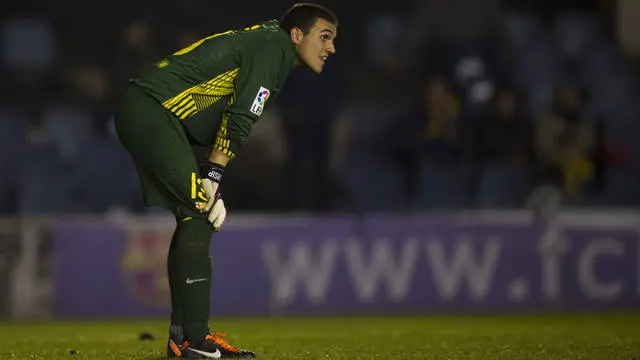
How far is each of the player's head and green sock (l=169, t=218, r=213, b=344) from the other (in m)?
0.91

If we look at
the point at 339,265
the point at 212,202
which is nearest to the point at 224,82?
the point at 212,202

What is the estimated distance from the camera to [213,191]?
5.21 meters

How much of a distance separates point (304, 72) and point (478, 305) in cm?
308

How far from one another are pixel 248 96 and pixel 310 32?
0.51 meters

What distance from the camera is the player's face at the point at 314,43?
5.44 meters

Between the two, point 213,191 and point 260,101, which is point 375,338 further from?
point 260,101

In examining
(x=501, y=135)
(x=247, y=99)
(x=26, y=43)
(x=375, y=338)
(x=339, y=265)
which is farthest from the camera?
(x=501, y=135)

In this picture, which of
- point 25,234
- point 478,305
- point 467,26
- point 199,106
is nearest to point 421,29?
point 467,26

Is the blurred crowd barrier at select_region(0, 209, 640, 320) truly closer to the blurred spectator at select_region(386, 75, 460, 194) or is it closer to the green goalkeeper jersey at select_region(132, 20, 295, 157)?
the blurred spectator at select_region(386, 75, 460, 194)

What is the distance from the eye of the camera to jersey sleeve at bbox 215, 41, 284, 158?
5137 millimetres

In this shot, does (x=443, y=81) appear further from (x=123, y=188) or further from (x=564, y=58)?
(x=123, y=188)

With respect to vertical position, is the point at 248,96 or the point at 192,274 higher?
the point at 248,96

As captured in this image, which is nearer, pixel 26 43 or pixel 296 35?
pixel 296 35

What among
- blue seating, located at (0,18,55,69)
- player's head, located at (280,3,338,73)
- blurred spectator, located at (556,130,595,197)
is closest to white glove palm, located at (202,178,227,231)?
player's head, located at (280,3,338,73)
